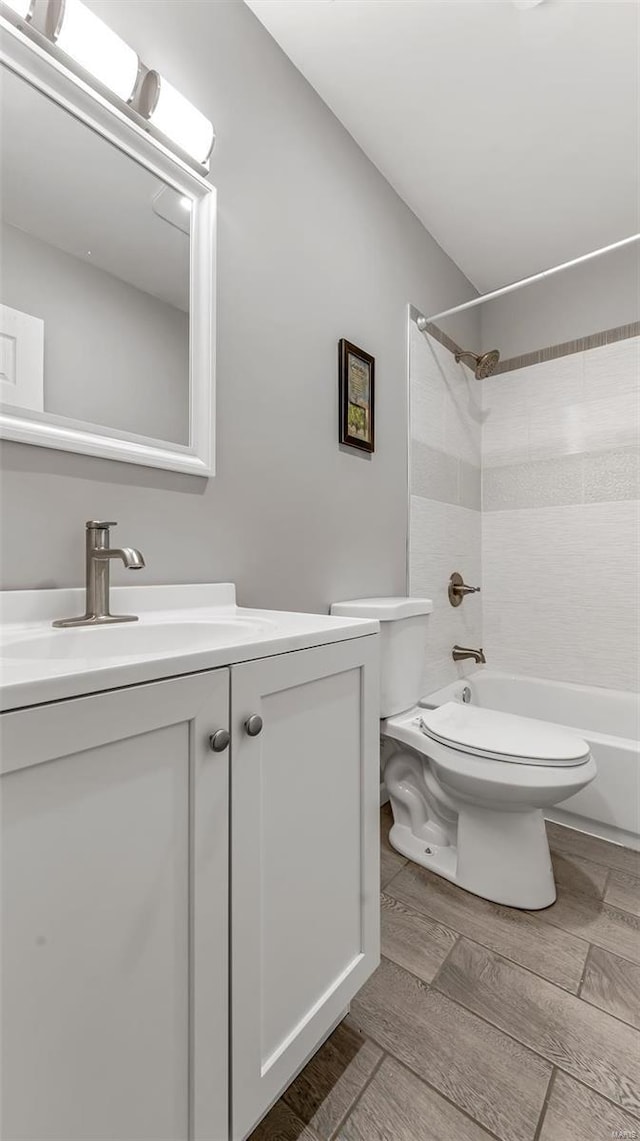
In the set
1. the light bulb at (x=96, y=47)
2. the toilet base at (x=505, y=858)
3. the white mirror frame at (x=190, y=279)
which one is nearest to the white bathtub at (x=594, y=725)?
the toilet base at (x=505, y=858)

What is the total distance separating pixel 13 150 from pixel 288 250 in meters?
0.74

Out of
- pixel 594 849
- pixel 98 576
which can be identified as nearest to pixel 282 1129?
pixel 98 576

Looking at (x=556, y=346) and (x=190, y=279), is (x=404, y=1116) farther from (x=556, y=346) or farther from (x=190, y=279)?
(x=556, y=346)

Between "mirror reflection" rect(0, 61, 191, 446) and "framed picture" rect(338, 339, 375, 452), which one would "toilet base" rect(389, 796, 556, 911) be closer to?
"framed picture" rect(338, 339, 375, 452)

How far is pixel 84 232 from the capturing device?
3.13 ft

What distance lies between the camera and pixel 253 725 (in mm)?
649

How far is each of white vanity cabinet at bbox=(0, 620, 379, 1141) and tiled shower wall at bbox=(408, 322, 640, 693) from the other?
52.5 inches

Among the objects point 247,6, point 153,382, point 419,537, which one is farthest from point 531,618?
point 247,6

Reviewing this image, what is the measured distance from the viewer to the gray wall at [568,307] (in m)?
2.19

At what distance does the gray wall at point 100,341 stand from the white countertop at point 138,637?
36cm

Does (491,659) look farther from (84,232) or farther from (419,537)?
(84,232)

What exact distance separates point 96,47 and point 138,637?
3.74 ft

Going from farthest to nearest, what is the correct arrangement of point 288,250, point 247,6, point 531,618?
point 531,618, point 288,250, point 247,6

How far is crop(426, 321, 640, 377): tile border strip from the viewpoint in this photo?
218 centimetres
